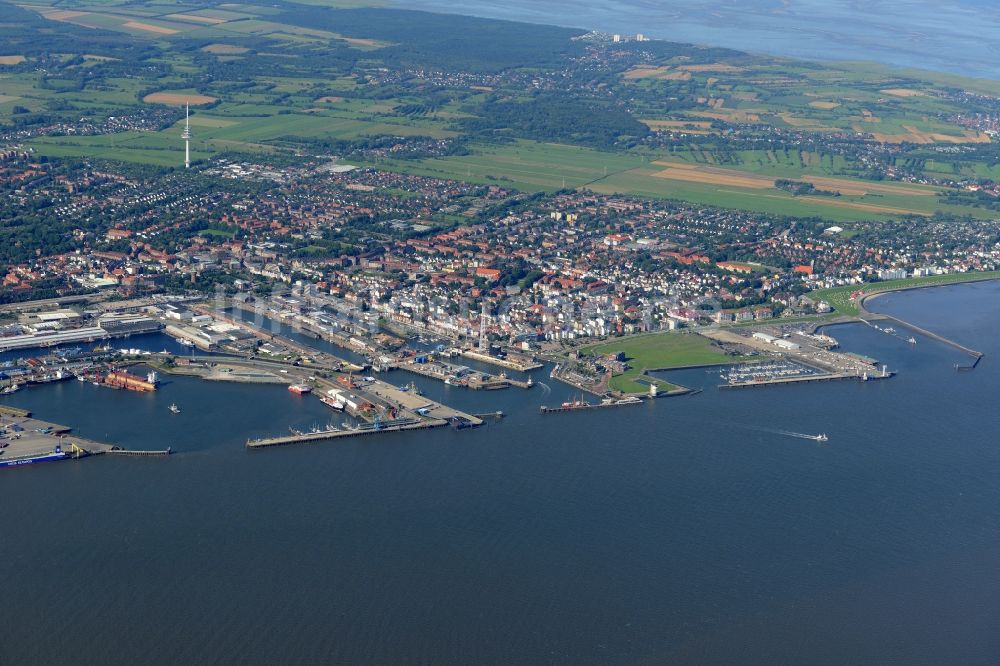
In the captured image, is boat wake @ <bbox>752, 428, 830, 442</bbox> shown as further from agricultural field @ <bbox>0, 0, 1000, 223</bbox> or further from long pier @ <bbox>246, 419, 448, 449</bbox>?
agricultural field @ <bbox>0, 0, 1000, 223</bbox>

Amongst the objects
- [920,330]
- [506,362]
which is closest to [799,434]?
[506,362]

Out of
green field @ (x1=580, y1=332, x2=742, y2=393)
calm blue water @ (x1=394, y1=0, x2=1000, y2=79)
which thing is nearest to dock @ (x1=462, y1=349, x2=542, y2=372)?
green field @ (x1=580, y1=332, x2=742, y2=393)

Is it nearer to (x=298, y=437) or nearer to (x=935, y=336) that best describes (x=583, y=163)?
(x=935, y=336)

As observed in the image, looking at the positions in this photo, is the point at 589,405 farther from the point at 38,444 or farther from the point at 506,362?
the point at 38,444

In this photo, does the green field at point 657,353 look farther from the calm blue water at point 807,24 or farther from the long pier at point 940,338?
the calm blue water at point 807,24

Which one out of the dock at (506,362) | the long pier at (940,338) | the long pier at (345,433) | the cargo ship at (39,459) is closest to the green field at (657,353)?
the dock at (506,362)

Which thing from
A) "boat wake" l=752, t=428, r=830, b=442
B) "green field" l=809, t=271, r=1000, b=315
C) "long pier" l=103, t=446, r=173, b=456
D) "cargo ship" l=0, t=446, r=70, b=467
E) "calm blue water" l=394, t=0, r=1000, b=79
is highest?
"calm blue water" l=394, t=0, r=1000, b=79
